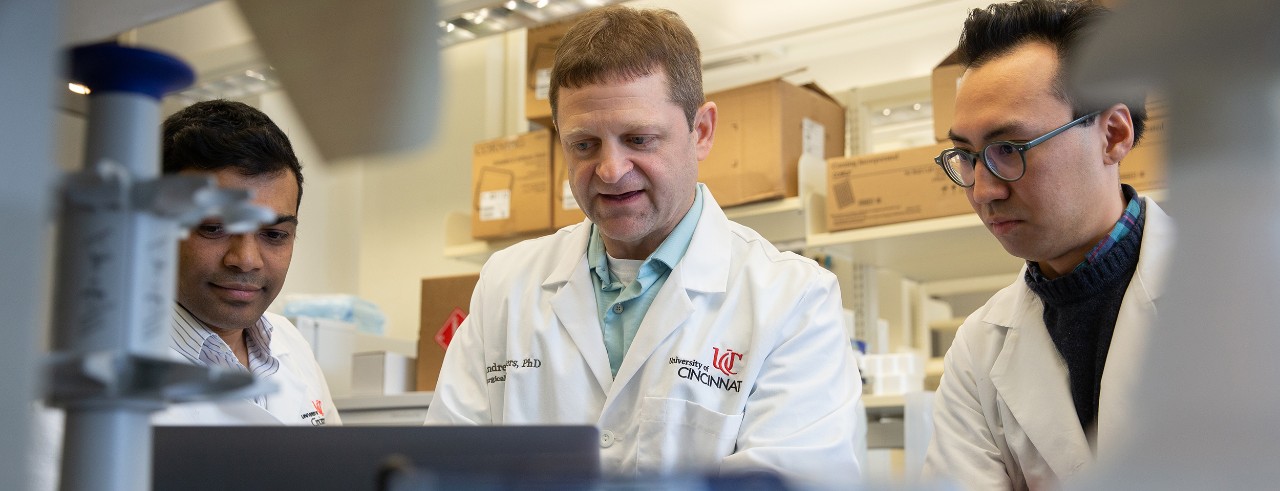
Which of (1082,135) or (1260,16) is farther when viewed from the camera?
(1082,135)

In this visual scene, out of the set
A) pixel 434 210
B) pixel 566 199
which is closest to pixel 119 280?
pixel 566 199

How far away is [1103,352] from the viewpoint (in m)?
1.36

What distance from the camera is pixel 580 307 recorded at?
1573 mm

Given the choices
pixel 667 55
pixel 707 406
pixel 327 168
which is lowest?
pixel 707 406

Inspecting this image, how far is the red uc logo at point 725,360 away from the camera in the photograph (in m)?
1.44

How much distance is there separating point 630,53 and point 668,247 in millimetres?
283

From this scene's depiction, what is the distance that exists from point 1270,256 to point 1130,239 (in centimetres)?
109

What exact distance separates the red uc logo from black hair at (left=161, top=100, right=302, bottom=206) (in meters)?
0.62

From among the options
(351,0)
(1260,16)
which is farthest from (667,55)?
(1260,16)

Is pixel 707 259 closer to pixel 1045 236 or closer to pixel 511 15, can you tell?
pixel 1045 236

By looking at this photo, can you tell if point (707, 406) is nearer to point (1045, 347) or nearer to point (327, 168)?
point (1045, 347)

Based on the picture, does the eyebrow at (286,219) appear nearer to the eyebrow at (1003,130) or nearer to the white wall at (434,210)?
the eyebrow at (1003,130)

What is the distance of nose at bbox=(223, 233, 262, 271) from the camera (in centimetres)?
147

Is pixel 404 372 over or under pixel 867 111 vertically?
under
